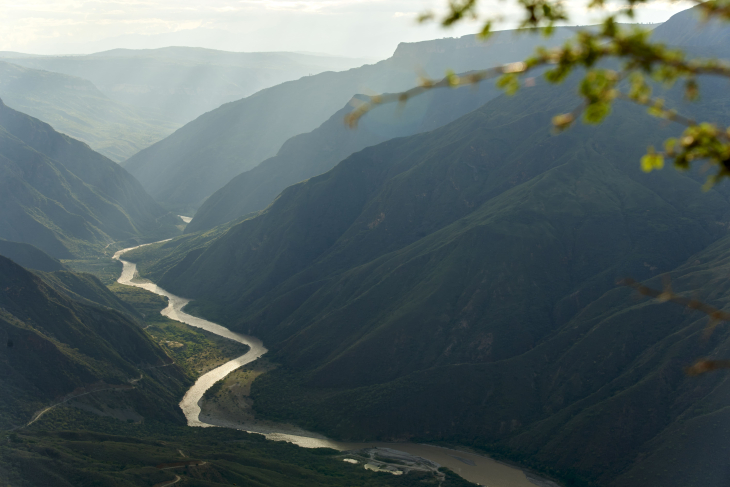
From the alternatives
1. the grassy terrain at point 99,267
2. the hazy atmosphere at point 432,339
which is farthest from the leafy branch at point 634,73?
the grassy terrain at point 99,267

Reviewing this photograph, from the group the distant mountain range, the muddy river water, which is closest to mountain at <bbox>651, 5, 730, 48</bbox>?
the distant mountain range

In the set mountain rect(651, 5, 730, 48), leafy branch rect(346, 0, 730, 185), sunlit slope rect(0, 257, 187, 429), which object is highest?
mountain rect(651, 5, 730, 48)

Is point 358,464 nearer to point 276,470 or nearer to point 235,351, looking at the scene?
point 276,470

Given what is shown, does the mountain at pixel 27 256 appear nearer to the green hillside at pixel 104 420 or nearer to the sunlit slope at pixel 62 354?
the sunlit slope at pixel 62 354

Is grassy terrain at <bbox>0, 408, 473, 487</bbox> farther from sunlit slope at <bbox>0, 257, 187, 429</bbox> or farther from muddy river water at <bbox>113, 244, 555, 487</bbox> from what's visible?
sunlit slope at <bbox>0, 257, 187, 429</bbox>

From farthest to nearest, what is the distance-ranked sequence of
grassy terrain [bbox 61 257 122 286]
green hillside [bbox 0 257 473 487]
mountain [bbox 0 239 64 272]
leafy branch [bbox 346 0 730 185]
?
1. grassy terrain [bbox 61 257 122 286]
2. mountain [bbox 0 239 64 272]
3. green hillside [bbox 0 257 473 487]
4. leafy branch [bbox 346 0 730 185]

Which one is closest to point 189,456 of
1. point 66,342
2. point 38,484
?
point 38,484
